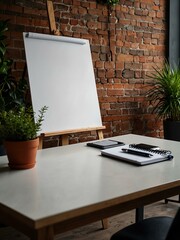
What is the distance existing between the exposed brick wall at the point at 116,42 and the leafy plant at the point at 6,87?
15.9 inches

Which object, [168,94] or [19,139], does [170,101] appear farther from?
[19,139]

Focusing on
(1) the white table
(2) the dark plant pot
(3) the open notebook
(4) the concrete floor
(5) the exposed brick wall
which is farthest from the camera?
(2) the dark plant pot

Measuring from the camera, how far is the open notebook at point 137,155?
5.84ft

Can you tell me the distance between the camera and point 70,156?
1956 millimetres

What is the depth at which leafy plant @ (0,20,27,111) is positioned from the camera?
2.79 meters

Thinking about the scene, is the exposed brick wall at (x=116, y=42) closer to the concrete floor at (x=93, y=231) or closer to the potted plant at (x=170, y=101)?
the potted plant at (x=170, y=101)

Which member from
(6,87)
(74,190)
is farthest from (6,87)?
(74,190)

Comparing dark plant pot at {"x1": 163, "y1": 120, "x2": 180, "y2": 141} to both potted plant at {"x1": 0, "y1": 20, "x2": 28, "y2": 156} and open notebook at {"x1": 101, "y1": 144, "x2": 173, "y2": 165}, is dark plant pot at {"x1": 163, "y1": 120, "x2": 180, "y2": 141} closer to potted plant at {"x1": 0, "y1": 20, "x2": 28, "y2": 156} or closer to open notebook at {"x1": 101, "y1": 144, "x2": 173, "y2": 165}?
potted plant at {"x1": 0, "y1": 20, "x2": 28, "y2": 156}

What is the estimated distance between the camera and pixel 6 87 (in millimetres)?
2920

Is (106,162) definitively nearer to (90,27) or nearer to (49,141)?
(49,141)

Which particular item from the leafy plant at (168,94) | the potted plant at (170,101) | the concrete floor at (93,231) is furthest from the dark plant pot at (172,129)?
the concrete floor at (93,231)

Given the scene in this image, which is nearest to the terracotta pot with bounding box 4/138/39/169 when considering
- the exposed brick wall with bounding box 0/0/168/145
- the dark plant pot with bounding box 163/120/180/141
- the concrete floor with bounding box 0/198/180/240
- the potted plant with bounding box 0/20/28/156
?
the potted plant with bounding box 0/20/28/156

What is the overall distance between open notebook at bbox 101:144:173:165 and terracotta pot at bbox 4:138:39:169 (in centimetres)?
48

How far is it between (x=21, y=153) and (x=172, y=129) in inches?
106
